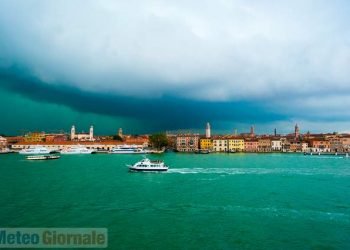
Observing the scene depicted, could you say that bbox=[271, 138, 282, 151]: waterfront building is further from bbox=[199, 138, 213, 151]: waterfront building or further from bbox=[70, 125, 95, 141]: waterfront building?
bbox=[70, 125, 95, 141]: waterfront building

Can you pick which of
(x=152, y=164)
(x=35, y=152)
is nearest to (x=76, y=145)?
(x=35, y=152)

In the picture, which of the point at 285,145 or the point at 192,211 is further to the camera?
the point at 285,145

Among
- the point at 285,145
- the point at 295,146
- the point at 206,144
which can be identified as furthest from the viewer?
the point at 285,145

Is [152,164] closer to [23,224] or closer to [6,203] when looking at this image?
[6,203]

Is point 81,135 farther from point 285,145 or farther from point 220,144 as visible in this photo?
point 285,145

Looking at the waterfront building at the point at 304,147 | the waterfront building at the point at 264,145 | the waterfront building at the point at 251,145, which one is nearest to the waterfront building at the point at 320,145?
the waterfront building at the point at 304,147

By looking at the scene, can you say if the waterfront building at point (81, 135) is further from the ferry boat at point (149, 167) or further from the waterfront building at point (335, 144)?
the ferry boat at point (149, 167)

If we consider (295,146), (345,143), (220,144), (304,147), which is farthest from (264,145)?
(345,143)
